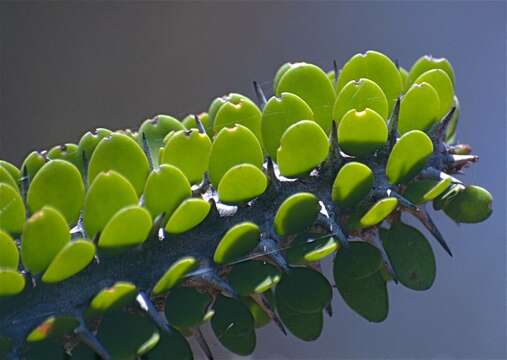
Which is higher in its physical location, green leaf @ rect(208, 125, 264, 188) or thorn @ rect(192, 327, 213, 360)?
green leaf @ rect(208, 125, 264, 188)

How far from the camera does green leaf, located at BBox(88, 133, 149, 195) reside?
259 mm

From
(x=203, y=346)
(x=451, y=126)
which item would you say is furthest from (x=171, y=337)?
(x=451, y=126)

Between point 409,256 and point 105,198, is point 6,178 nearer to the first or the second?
point 105,198

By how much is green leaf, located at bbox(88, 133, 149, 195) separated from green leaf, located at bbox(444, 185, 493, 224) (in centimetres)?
13

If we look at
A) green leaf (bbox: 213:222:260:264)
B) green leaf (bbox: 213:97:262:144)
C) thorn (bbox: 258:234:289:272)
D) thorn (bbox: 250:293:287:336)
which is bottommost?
thorn (bbox: 250:293:287:336)

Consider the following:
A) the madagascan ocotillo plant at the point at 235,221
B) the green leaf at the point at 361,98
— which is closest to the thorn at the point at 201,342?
the madagascan ocotillo plant at the point at 235,221

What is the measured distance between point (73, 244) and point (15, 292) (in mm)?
30

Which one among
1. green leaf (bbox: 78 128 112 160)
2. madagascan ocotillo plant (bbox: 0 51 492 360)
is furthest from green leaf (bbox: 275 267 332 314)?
green leaf (bbox: 78 128 112 160)

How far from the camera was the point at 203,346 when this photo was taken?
0.26m

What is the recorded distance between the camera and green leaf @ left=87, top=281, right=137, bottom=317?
8.9 inches

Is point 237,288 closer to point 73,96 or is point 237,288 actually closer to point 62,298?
point 62,298

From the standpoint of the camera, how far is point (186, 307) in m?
0.24

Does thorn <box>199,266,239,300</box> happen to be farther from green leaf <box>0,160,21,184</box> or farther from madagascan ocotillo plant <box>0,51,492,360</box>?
green leaf <box>0,160,21,184</box>

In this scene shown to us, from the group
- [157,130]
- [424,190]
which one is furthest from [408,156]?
[157,130]
